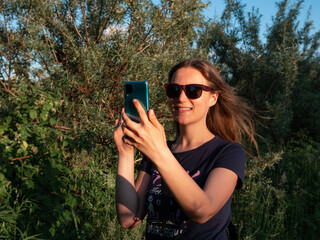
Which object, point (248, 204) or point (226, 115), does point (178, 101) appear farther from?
point (248, 204)

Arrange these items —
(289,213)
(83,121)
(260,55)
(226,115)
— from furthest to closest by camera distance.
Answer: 1. (260,55)
2. (289,213)
3. (83,121)
4. (226,115)

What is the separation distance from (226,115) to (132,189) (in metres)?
0.92

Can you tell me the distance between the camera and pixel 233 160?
1.62 metres

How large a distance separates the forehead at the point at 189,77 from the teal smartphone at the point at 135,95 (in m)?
0.43

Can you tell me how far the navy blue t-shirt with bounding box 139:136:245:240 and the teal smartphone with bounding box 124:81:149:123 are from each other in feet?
1.73

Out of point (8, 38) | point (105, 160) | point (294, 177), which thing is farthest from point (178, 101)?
point (294, 177)

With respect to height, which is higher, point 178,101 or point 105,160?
point 178,101

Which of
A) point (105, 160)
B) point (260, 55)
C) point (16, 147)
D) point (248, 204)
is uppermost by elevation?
point (260, 55)

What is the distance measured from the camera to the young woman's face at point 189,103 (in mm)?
1812

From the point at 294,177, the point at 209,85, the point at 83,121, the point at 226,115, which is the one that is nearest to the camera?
the point at 209,85

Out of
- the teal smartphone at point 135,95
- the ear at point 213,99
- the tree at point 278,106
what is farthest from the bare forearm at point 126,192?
the tree at point 278,106

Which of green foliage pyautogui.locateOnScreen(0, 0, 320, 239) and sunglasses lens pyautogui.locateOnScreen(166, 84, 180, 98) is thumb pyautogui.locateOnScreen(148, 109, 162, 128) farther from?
green foliage pyautogui.locateOnScreen(0, 0, 320, 239)

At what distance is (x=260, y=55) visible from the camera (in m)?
6.36

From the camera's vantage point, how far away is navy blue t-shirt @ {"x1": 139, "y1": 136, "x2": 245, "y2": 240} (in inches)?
62.9
